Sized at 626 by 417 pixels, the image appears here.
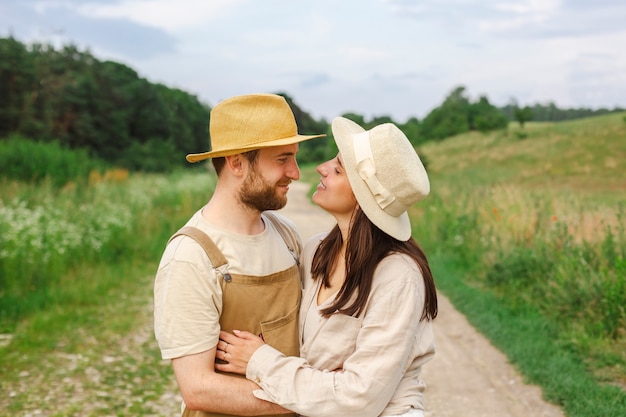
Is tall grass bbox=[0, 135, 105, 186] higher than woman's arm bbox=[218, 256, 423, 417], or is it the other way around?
tall grass bbox=[0, 135, 105, 186]

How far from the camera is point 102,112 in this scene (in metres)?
53.9

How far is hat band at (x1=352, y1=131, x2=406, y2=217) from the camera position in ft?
8.09

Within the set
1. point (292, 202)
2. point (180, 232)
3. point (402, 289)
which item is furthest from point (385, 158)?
point (292, 202)

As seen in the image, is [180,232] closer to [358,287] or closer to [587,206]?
[358,287]

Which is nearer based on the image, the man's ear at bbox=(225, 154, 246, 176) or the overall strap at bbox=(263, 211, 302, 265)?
the man's ear at bbox=(225, 154, 246, 176)

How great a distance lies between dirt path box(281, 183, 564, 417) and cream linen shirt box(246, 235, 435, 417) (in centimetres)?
316

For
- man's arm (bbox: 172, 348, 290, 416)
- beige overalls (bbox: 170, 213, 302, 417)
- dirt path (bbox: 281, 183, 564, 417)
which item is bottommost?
dirt path (bbox: 281, 183, 564, 417)

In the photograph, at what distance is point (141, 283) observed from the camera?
10.0 metres

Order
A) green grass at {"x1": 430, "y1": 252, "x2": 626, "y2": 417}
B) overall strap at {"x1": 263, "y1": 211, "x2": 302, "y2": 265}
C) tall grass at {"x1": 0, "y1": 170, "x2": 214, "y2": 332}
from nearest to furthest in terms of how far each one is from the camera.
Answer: overall strap at {"x1": 263, "y1": 211, "x2": 302, "y2": 265} < green grass at {"x1": 430, "y1": 252, "x2": 626, "y2": 417} < tall grass at {"x1": 0, "y1": 170, "x2": 214, "y2": 332}

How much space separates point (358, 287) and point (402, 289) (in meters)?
0.20

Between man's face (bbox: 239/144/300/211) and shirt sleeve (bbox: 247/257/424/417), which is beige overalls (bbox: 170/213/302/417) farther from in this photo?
man's face (bbox: 239/144/300/211)

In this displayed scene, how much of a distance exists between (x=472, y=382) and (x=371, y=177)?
13.5 feet

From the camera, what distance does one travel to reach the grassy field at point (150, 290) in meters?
5.67

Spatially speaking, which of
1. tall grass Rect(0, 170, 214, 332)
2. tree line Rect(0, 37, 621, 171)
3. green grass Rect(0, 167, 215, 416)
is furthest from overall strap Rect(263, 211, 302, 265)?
tree line Rect(0, 37, 621, 171)
